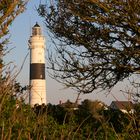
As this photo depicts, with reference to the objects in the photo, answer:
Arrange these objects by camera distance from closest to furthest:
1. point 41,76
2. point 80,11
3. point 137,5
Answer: point 137,5
point 80,11
point 41,76

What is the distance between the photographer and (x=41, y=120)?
3877 millimetres

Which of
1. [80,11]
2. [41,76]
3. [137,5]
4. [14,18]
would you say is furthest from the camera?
[41,76]

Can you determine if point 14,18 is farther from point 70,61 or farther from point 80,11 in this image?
point 70,61

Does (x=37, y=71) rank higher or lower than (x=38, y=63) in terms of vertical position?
lower

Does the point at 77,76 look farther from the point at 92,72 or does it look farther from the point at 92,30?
the point at 92,30

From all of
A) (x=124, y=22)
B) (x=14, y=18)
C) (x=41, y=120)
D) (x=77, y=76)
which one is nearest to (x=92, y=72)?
(x=77, y=76)

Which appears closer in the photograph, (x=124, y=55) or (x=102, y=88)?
(x=124, y=55)

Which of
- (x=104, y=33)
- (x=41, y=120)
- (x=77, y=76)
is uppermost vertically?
(x=104, y=33)

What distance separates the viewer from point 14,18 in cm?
834

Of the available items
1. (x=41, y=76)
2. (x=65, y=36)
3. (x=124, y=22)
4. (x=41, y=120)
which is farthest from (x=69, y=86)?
(x=41, y=76)

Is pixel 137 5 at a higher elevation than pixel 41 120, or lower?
higher

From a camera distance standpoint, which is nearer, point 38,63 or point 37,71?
point 37,71

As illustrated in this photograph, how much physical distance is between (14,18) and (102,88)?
6.31m

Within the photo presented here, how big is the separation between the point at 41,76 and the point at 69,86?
83.6 feet
